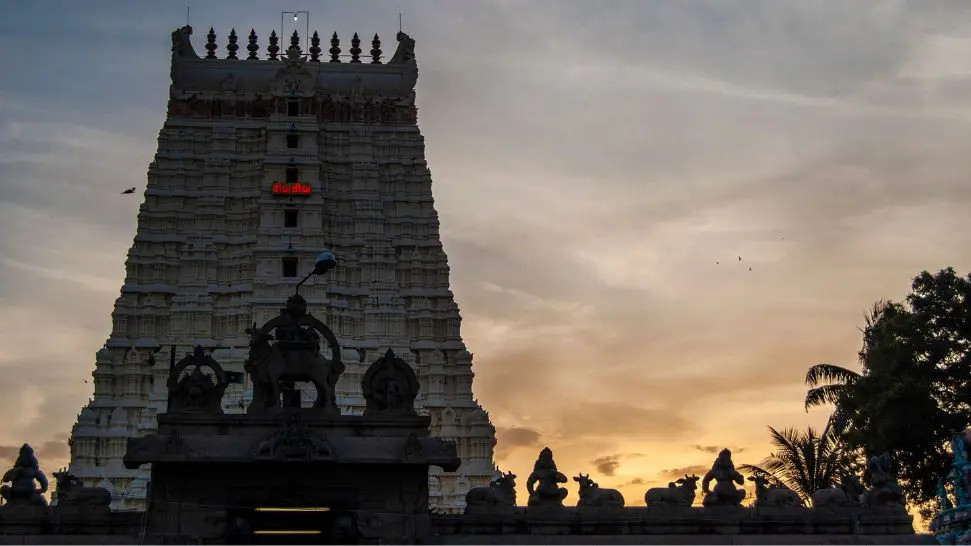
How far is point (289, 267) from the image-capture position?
96125 millimetres

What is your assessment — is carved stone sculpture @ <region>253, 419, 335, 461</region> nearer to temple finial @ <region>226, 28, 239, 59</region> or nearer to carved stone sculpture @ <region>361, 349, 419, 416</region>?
carved stone sculpture @ <region>361, 349, 419, 416</region>

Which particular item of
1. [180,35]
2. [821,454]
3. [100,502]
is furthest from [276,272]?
[100,502]

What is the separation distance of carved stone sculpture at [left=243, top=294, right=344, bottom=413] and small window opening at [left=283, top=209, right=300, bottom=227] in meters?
63.0

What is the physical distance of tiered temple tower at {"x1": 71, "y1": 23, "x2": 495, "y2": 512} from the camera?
298ft

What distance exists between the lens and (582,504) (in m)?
35.6

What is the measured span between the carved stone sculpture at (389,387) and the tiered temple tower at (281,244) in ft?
166

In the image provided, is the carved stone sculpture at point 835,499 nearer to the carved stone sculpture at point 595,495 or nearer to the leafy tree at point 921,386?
the carved stone sculpture at point 595,495

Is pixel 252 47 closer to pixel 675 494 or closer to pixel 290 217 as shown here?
pixel 290 217

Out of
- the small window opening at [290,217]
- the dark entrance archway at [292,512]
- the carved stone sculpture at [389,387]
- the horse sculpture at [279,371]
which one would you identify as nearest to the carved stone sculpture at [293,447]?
the dark entrance archway at [292,512]

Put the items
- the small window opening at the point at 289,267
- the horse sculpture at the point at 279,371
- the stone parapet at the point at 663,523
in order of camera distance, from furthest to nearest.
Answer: the small window opening at the point at 289,267
the horse sculpture at the point at 279,371
the stone parapet at the point at 663,523

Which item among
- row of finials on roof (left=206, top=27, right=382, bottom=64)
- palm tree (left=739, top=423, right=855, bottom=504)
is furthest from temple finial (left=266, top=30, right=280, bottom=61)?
palm tree (left=739, top=423, right=855, bottom=504)

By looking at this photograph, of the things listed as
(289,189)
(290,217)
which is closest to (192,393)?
(290,217)

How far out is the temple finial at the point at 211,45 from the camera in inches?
4392

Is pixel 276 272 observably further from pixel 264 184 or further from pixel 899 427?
pixel 899 427
